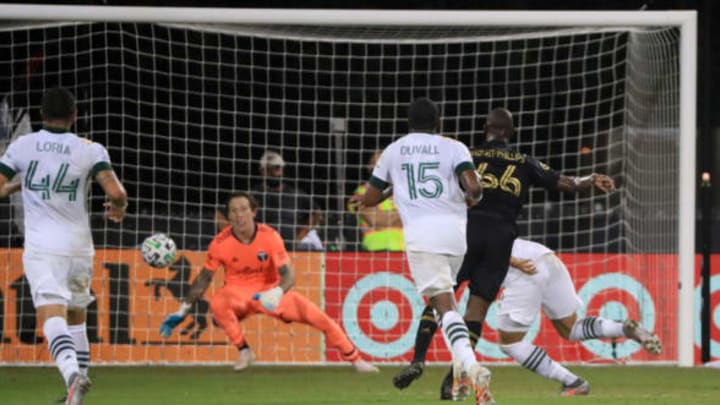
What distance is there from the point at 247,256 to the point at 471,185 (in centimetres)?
449

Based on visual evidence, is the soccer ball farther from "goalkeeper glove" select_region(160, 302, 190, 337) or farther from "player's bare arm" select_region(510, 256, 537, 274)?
"player's bare arm" select_region(510, 256, 537, 274)

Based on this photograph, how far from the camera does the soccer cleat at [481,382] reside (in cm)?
853

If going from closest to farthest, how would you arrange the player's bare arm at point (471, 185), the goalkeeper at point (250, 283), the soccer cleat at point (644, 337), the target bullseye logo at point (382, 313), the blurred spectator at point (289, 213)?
the player's bare arm at point (471, 185)
the soccer cleat at point (644, 337)
the goalkeeper at point (250, 283)
the target bullseye logo at point (382, 313)
the blurred spectator at point (289, 213)

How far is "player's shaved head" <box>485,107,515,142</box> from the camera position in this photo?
34.1ft

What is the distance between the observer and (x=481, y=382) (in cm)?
852

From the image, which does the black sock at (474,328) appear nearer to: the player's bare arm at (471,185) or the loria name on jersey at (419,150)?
the player's bare arm at (471,185)

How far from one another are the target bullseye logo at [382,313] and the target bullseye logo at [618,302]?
5.08ft

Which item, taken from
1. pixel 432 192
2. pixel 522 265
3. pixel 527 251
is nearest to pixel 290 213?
pixel 527 251

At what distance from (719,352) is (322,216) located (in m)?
3.96

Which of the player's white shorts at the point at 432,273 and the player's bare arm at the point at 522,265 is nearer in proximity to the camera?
the player's white shorts at the point at 432,273

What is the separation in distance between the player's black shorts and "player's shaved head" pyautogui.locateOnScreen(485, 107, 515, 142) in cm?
54

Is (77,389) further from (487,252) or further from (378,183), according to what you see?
(487,252)

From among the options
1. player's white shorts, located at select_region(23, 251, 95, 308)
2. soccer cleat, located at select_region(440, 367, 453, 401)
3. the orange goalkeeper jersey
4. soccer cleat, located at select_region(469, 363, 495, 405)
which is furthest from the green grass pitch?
player's white shorts, located at select_region(23, 251, 95, 308)

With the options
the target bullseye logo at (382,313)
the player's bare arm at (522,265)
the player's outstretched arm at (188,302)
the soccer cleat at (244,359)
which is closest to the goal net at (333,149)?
the target bullseye logo at (382,313)
